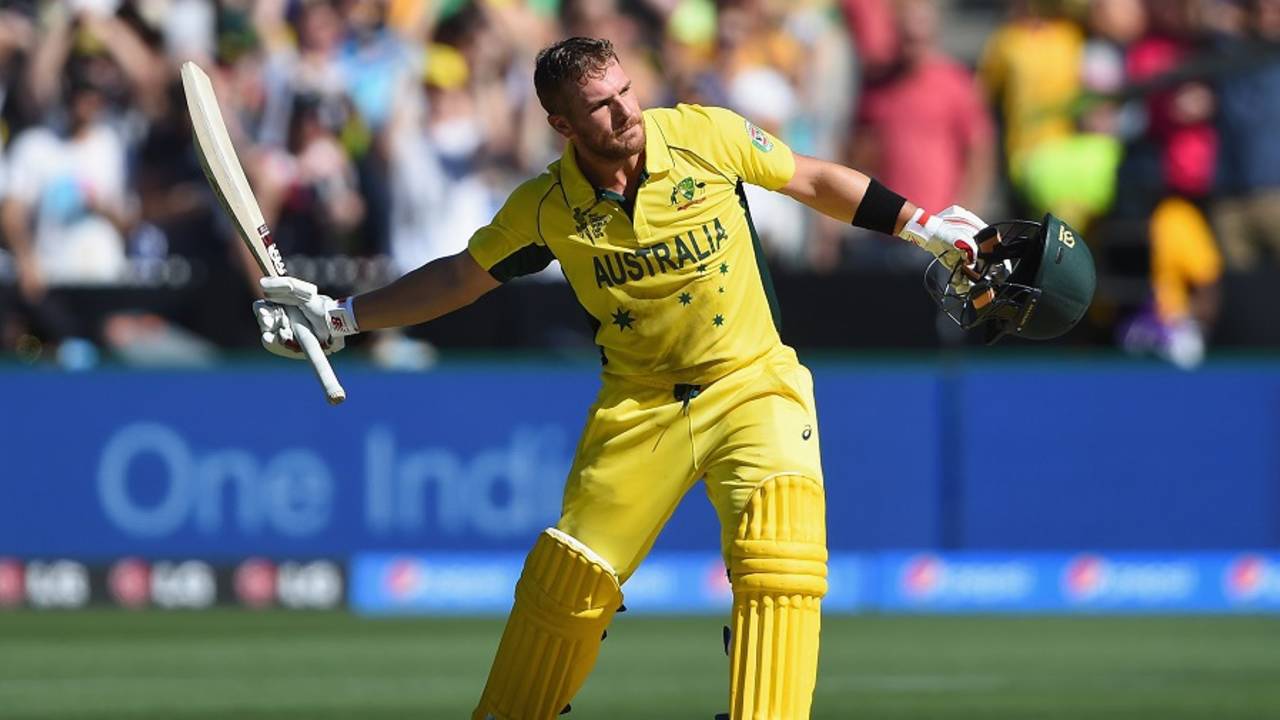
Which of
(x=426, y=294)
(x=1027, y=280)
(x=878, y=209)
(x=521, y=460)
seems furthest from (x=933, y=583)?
(x=426, y=294)

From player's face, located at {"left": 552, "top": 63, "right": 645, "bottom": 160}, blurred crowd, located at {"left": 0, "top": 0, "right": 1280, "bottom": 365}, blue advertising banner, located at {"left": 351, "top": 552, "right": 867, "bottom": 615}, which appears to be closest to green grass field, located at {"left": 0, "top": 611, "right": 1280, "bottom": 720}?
blue advertising banner, located at {"left": 351, "top": 552, "right": 867, "bottom": 615}

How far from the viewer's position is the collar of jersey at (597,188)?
5.71 metres

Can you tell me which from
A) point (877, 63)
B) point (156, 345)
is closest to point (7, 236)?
point (156, 345)

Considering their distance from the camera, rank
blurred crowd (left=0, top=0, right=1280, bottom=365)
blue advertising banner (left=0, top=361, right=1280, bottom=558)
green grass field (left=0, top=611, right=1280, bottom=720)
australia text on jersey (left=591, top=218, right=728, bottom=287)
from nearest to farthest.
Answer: australia text on jersey (left=591, top=218, right=728, bottom=287)
green grass field (left=0, top=611, right=1280, bottom=720)
blue advertising banner (left=0, top=361, right=1280, bottom=558)
blurred crowd (left=0, top=0, right=1280, bottom=365)

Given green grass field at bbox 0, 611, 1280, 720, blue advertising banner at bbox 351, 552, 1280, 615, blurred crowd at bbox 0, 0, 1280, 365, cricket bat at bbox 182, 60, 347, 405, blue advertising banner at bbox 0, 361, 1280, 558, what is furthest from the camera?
blurred crowd at bbox 0, 0, 1280, 365

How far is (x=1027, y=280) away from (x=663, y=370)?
0.95 m

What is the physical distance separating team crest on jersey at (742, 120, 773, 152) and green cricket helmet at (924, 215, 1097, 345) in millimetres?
507

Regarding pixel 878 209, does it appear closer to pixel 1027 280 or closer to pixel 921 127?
pixel 1027 280

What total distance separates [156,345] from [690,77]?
121 inches

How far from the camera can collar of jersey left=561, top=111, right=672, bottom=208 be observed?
5.71 meters

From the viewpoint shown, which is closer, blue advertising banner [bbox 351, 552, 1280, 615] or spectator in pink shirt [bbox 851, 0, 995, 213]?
blue advertising banner [bbox 351, 552, 1280, 615]

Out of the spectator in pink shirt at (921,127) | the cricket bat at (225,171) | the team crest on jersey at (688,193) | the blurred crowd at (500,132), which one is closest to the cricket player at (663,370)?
the team crest on jersey at (688,193)

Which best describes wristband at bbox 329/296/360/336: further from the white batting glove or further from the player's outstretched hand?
the white batting glove

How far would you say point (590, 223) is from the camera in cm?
572
